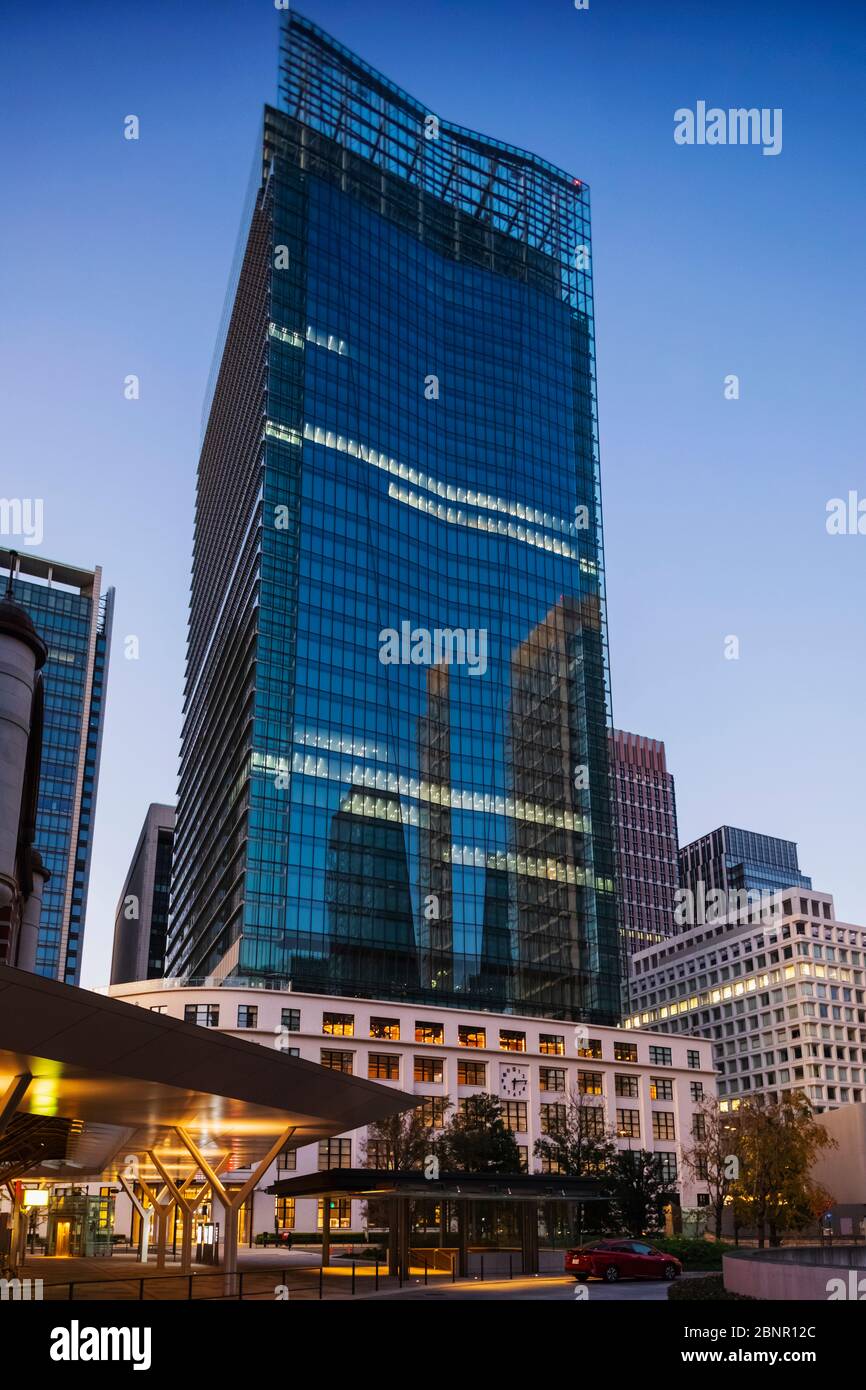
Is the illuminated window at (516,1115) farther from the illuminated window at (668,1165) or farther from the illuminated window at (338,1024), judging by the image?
the illuminated window at (338,1024)

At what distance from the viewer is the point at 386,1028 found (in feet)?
329

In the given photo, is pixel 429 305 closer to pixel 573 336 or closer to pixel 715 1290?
pixel 573 336

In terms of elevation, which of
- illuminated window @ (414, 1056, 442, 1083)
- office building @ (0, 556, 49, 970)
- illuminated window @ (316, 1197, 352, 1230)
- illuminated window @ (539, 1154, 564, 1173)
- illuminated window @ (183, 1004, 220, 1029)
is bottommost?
illuminated window @ (316, 1197, 352, 1230)

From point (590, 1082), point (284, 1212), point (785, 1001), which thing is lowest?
point (284, 1212)

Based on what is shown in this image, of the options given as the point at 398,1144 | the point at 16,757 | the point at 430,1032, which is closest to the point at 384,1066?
the point at 430,1032

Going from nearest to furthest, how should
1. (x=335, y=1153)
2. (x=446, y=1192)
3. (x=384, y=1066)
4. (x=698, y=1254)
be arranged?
1. (x=446, y=1192)
2. (x=698, y=1254)
3. (x=335, y=1153)
4. (x=384, y=1066)

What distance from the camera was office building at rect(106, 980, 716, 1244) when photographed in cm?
9162

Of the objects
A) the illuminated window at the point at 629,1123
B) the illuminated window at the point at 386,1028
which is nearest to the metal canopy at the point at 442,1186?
the illuminated window at the point at 386,1028

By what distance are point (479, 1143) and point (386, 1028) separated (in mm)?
15739

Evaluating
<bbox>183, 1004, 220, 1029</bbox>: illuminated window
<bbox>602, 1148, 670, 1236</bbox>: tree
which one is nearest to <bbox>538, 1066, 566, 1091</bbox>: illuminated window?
<bbox>602, 1148, 670, 1236</bbox>: tree

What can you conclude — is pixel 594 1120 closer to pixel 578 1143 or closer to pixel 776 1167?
pixel 578 1143

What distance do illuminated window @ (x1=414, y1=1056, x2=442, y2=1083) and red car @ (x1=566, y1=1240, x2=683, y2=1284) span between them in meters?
53.1

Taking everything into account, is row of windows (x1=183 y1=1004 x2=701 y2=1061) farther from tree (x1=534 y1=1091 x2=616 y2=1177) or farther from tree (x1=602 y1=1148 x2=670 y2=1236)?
tree (x1=602 y1=1148 x2=670 y2=1236)
